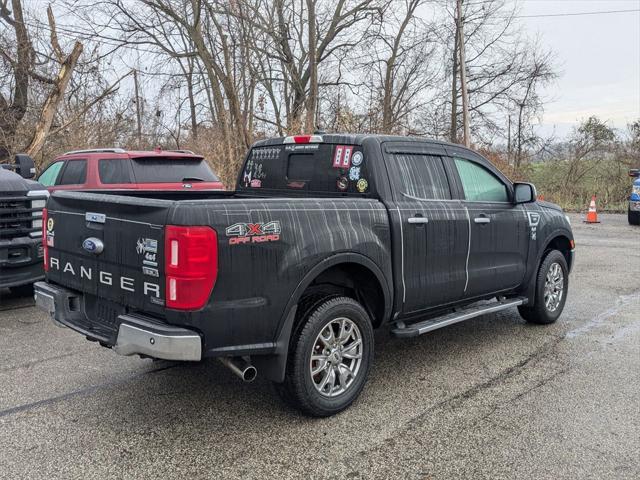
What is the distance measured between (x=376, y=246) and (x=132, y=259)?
5.43ft

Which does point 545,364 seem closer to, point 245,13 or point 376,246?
point 376,246

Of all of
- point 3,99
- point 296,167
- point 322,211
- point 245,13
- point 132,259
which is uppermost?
point 245,13

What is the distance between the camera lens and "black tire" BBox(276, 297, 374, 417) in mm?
3602

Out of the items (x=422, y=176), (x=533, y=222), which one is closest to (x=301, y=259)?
(x=422, y=176)

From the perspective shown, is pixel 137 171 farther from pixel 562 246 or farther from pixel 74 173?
pixel 562 246

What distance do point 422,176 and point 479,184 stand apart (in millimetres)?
864

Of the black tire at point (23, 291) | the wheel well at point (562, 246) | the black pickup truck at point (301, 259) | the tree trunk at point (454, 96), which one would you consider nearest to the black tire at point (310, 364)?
the black pickup truck at point (301, 259)

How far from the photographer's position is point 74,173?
8906 mm

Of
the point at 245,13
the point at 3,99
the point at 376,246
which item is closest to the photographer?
the point at 376,246

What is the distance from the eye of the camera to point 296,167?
489 centimetres

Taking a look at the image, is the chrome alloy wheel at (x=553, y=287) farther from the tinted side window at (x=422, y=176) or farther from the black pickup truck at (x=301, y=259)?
the tinted side window at (x=422, y=176)

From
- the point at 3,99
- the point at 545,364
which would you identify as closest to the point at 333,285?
the point at 545,364

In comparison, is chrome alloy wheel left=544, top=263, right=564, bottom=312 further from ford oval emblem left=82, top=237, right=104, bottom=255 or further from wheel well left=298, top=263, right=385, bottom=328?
ford oval emblem left=82, top=237, right=104, bottom=255

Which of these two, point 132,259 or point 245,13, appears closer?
point 132,259
